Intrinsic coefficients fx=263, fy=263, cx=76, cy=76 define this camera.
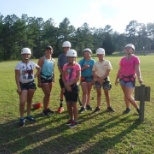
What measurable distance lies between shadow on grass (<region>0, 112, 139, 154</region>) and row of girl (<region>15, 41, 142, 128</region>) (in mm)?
386

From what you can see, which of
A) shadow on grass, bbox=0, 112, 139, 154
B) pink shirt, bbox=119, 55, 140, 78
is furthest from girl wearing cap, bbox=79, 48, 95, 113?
pink shirt, bbox=119, 55, 140, 78

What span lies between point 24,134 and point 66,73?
187 cm

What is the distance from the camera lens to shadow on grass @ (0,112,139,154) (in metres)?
5.58

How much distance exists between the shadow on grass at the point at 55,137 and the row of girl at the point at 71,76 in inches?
15.2

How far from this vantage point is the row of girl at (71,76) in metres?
6.84

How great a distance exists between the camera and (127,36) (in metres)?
131

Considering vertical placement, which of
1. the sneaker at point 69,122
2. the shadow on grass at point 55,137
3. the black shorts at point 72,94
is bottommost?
the shadow on grass at point 55,137

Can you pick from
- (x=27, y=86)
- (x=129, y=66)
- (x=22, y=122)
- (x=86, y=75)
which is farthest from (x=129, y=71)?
(x=22, y=122)

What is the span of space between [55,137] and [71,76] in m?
1.61

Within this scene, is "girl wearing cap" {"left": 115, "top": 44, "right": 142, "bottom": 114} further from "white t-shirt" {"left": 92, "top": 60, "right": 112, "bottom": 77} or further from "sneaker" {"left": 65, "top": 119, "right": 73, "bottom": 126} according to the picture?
"sneaker" {"left": 65, "top": 119, "right": 73, "bottom": 126}

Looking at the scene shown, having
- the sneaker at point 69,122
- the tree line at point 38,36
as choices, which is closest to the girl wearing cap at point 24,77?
the sneaker at point 69,122

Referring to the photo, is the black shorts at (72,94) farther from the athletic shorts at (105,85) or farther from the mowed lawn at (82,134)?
the athletic shorts at (105,85)

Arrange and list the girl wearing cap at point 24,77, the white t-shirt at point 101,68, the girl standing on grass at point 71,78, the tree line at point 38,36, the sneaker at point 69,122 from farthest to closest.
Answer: the tree line at point 38,36
the white t-shirt at point 101,68
the sneaker at point 69,122
the girl wearing cap at point 24,77
the girl standing on grass at point 71,78

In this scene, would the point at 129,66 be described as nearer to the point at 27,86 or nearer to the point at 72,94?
the point at 72,94
